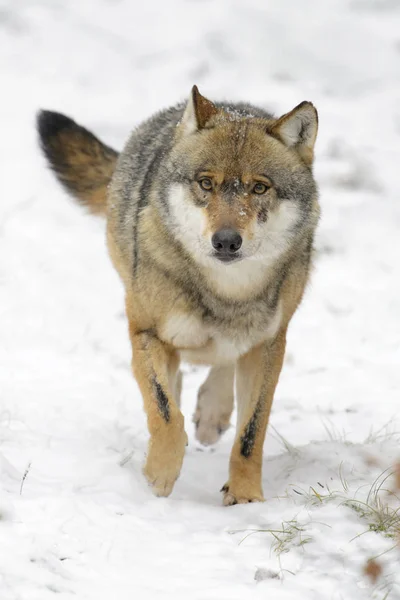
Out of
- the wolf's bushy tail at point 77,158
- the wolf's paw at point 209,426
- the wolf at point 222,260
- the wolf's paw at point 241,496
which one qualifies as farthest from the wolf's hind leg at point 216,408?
the wolf's bushy tail at point 77,158

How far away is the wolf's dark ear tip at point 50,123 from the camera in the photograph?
5820 millimetres

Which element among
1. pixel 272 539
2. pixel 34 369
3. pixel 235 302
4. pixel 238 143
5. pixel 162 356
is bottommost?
→ pixel 34 369

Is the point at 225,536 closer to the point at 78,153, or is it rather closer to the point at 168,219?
the point at 168,219

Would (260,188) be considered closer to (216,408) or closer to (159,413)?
(159,413)

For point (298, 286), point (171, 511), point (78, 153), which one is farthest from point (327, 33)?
point (171, 511)

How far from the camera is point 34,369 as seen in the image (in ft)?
20.3

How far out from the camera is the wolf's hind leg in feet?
18.3

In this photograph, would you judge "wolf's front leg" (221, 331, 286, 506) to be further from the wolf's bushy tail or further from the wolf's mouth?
the wolf's bushy tail

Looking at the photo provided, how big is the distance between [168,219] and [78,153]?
1777 millimetres

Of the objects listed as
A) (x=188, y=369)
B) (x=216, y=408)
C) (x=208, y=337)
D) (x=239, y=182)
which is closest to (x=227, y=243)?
(x=239, y=182)

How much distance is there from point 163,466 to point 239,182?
1407mm

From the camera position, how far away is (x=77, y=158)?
5.91 metres

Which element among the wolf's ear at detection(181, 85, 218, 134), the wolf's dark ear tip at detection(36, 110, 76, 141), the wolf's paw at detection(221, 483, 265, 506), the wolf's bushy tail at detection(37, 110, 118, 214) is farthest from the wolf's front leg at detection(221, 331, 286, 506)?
the wolf's dark ear tip at detection(36, 110, 76, 141)

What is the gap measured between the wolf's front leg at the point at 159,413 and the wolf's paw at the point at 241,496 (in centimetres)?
32
